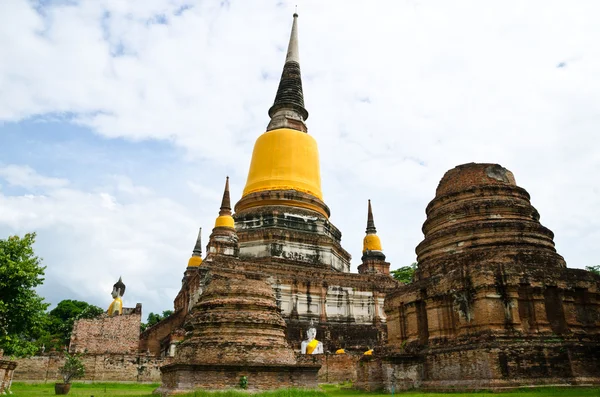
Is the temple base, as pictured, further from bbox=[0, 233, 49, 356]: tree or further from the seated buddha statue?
the seated buddha statue

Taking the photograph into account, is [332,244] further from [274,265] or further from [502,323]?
[502,323]

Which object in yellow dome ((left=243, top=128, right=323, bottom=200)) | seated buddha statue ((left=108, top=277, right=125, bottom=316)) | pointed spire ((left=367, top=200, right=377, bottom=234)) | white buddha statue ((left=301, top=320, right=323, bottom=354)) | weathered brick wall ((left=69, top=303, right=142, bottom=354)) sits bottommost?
white buddha statue ((left=301, top=320, right=323, bottom=354))

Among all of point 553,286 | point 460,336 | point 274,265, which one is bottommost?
point 460,336

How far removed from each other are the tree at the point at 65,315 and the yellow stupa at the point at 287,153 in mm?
21273

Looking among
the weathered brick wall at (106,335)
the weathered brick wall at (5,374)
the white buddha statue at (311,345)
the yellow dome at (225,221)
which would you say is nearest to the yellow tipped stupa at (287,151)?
the yellow dome at (225,221)

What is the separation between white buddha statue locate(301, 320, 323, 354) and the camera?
20.0m

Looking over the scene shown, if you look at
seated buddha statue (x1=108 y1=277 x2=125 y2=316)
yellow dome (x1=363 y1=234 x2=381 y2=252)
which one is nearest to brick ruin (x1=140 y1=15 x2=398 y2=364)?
seated buddha statue (x1=108 y1=277 x2=125 y2=316)

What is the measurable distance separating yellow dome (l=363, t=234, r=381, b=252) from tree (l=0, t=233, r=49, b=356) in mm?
24018

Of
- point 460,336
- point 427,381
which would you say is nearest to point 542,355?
point 460,336

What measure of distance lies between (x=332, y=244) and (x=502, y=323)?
51.1 ft

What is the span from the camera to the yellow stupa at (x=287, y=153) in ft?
92.5

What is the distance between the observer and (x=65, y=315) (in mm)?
48344

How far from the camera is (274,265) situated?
2372 cm

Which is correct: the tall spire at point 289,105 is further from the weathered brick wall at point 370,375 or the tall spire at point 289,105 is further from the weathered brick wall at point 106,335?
the weathered brick wall at point 370,375
